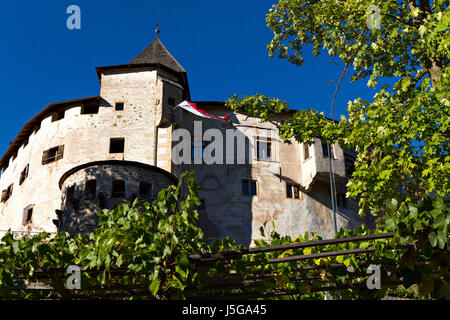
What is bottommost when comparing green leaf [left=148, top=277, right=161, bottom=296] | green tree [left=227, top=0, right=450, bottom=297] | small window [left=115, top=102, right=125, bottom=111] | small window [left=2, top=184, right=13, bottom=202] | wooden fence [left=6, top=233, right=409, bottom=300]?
green leaf [left=148, top=277, right=161, bottom=296]

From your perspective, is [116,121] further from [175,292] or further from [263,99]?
[175,292]

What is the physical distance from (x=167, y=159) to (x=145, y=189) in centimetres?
478

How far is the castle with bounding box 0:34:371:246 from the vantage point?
1026 inches

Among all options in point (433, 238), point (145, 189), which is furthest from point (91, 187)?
point (433, 238)

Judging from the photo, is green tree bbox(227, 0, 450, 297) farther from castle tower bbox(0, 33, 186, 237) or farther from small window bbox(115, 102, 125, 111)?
small window bbox(115, 102, 125, 111)

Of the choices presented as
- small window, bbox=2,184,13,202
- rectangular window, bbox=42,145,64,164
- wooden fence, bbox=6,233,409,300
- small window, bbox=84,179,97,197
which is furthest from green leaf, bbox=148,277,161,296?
small window, bbox=2,184,13,202

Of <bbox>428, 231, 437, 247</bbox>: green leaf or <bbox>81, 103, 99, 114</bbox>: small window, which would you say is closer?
<bbox>428, 231, 437, 247</bbox>: green leaf

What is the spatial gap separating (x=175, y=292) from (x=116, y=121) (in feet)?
75.6

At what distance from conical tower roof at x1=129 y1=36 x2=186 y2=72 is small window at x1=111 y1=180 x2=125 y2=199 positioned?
11.7m

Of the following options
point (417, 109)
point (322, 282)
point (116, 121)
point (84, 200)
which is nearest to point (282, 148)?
point (116, 121)

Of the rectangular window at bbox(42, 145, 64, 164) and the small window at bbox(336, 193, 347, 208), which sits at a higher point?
the rectangular window at bbox(42, 145, 64, 164)

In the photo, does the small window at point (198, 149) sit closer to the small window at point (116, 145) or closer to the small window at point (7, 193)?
the small window at point (116, 145)

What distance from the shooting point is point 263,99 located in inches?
502

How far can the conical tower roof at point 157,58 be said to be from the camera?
30495 millimetres
